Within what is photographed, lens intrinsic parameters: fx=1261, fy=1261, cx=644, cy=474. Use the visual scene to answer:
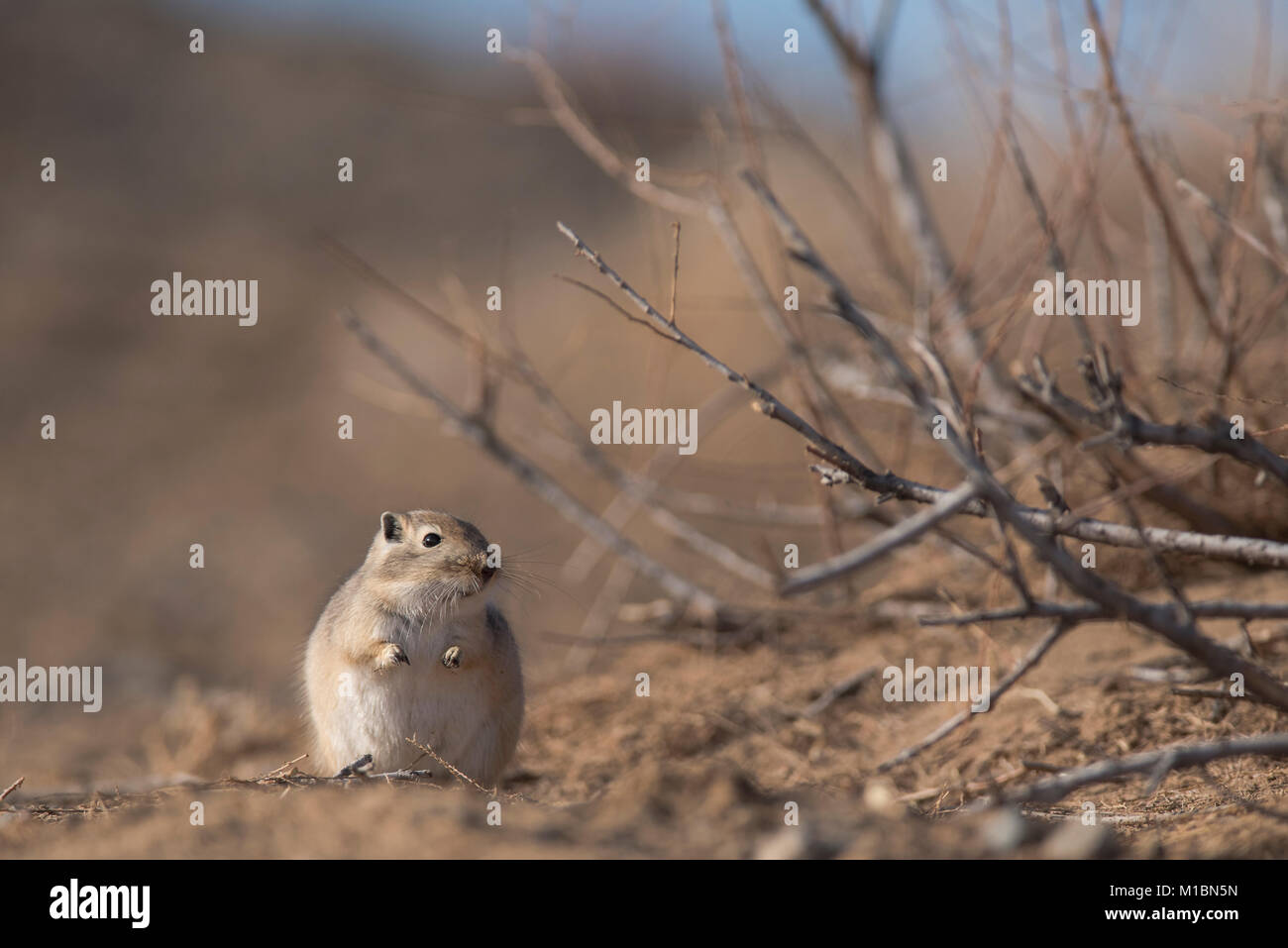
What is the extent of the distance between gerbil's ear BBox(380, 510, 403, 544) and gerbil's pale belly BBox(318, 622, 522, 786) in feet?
1.67

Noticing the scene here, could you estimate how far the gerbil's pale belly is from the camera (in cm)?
448

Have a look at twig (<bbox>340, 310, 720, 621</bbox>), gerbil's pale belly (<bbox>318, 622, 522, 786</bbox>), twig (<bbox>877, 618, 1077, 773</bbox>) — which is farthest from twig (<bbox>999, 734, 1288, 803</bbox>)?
twig (<bbox>340, 310, 720, 621</bbox>)

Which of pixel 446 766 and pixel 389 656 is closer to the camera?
pixel 446 766

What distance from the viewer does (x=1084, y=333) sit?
16.1ft

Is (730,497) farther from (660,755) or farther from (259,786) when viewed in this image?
(259,786)

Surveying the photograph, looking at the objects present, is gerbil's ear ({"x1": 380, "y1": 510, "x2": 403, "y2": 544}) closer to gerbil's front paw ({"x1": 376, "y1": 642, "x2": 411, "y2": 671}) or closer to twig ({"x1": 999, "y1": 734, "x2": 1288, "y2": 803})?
gerbil's front paw ({"x1": 376, "y1": 642, "x2": 411, "y2": 671})

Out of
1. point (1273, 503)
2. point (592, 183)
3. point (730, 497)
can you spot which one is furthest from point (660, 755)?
point (592, 183)

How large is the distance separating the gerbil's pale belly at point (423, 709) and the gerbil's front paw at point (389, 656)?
0.04 m

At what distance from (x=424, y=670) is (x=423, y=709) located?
0.46 ft

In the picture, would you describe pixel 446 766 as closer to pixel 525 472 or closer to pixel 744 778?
pixel 744 778

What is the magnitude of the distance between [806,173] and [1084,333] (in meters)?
11.2

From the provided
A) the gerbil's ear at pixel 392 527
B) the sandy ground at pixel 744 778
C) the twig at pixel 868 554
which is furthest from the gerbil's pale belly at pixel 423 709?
the twig at pixel 868 554

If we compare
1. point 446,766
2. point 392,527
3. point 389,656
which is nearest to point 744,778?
point 446,766

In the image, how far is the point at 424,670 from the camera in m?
4.50
